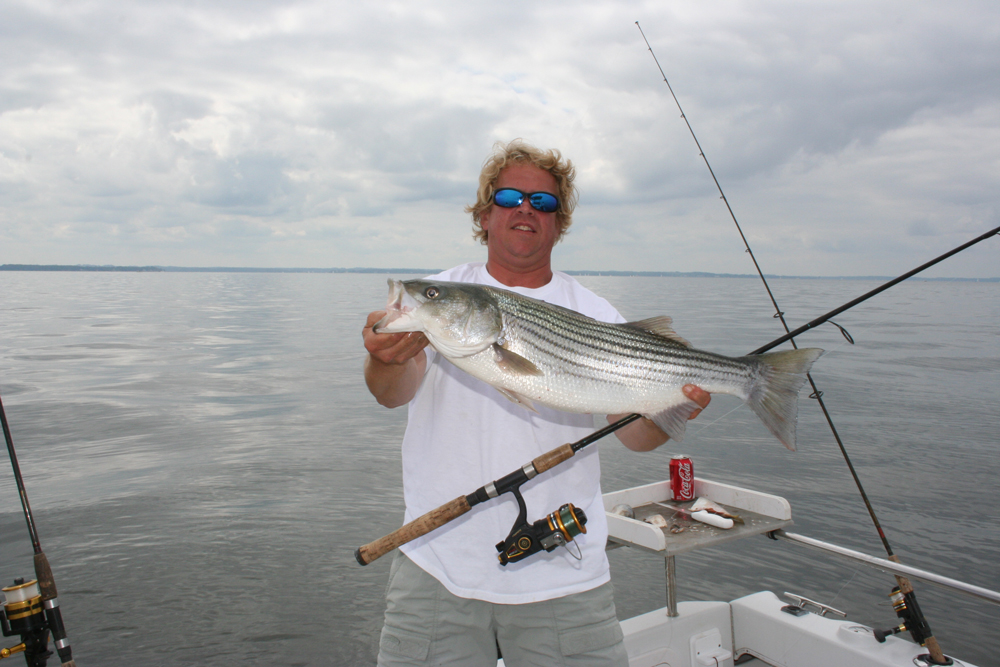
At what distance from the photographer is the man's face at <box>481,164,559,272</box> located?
312cm

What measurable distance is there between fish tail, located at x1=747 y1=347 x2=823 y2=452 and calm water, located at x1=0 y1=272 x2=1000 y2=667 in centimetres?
400

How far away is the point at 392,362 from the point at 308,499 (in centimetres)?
714

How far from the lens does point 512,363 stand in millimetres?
2695

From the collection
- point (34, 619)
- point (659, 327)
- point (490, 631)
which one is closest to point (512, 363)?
point (659, 327)

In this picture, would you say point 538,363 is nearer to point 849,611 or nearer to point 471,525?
point 471,525

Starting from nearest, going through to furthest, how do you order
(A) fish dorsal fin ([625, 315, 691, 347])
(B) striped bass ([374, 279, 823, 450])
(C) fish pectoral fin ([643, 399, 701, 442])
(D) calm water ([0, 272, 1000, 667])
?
(B) striped bass ([374, 279, 823, 450]) < (C) fish pectoral fin ([643, 399, 701, 442]) < (A) fish dorsal fin ([625, 315, 691, 347]) < (D) calm water ([0, 272, 1000, 667])

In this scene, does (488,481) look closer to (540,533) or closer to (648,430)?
(540,533)

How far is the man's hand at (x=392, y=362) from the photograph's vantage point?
252cm

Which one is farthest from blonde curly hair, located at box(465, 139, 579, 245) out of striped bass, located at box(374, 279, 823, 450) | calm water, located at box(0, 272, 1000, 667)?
calm water, located at box(0, 272, 1000, 667)

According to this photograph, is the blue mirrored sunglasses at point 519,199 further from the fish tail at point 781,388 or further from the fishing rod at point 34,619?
the fishing rod at point 34,619

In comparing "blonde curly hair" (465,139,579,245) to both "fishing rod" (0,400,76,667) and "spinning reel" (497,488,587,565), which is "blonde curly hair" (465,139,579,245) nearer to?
"spinning reel" (497,488,587,565)

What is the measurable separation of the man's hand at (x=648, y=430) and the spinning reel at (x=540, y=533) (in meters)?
0.56

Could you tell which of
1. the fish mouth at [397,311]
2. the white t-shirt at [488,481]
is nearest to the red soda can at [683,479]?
the white t-shirt at [488,481]

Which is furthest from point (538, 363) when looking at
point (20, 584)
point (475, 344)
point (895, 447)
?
point (895, 447)
